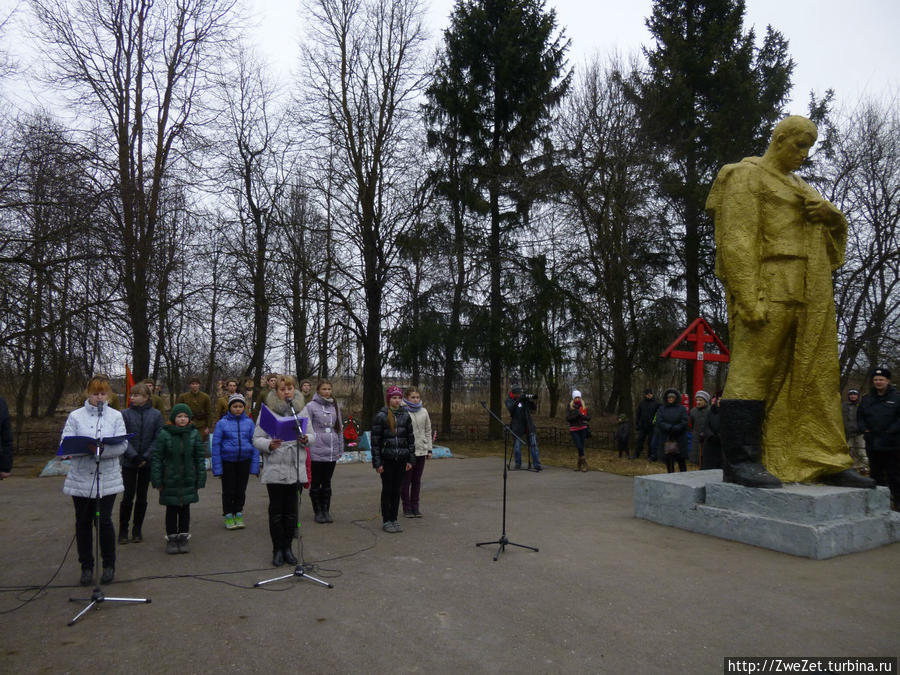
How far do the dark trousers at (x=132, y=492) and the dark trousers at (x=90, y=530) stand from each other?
1.44m

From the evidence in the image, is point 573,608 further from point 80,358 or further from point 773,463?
point 80,358

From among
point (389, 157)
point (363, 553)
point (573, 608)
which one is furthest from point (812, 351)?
point (389, 157)

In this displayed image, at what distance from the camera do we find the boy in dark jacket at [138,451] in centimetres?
651

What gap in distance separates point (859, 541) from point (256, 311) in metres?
17.1

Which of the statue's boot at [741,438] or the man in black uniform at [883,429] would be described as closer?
the statue's boot at [741,438]

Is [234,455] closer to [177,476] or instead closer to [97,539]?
[177,476]

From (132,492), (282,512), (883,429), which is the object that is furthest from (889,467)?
(132,492)

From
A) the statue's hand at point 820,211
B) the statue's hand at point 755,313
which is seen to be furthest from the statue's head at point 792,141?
the statue's hand at point 755,313

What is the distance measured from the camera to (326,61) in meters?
19.3

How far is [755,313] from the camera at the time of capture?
6688 millimetres

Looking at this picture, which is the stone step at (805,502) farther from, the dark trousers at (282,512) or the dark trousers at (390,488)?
the dark trousers at (282,512)

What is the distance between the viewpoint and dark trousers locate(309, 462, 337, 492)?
24.7 ft

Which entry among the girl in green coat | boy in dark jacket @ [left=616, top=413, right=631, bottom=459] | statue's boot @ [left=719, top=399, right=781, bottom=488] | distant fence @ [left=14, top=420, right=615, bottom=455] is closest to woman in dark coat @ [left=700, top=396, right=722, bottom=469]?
statue's boot @ [left=719, top=399, right=781, bottom=488]

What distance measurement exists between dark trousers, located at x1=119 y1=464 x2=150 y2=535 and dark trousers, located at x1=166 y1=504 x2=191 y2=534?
58cm
